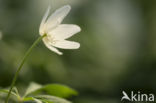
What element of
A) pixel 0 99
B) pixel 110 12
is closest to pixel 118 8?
pixel 110 12

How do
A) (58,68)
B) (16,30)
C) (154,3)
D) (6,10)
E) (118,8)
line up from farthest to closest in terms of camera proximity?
1. (118,8)
2. (154,3)
3. (6,10)
4. (16,30)
5. (58,68)

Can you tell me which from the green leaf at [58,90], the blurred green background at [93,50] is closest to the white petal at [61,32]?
the green leaf at [58,90]

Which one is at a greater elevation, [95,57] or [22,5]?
[22,5]

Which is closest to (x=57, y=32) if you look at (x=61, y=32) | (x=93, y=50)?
(x=61, y=32)

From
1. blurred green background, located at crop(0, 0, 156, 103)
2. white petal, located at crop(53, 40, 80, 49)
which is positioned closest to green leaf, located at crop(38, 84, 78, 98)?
white petal, located at crop(53, 40, 80, 49)

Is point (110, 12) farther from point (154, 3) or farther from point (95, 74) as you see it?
point (95, 74)

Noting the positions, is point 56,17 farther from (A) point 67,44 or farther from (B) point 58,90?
(B) point 58,90

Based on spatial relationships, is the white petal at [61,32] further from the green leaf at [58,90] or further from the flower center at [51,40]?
the green leaf at [58,90]

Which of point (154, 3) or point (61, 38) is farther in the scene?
point (154, 3)

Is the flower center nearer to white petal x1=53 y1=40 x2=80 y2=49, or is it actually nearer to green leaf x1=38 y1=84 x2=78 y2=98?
white petal x1=53 y1=40 x2=80 y2=49
